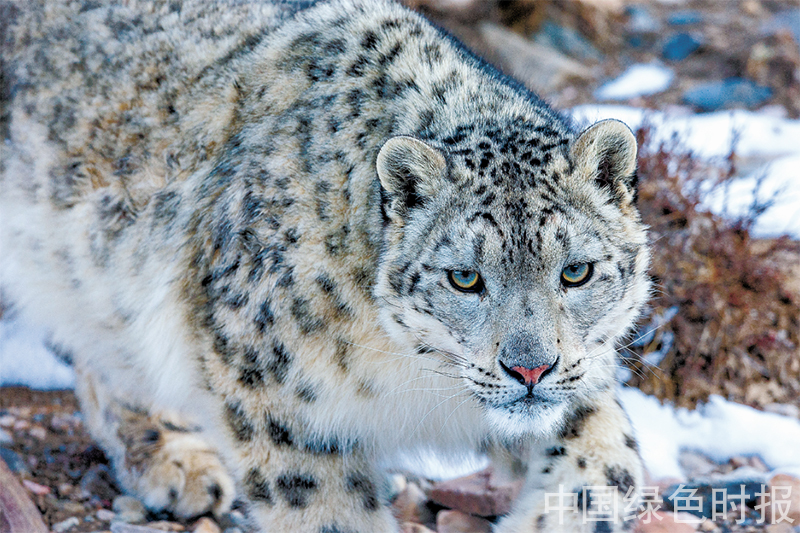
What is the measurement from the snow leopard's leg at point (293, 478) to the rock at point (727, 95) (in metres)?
7.68

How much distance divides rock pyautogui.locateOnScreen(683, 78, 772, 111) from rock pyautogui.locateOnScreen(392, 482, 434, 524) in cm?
680

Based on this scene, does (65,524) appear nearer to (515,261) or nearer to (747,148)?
(515,261)

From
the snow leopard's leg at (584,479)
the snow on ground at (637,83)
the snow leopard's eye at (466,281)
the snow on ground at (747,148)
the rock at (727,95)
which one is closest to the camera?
the snow leopard's eye at (466,281)

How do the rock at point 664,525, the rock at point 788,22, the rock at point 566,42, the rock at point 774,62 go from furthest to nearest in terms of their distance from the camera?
the rock at point 566,42
the rock at point 788,22
the rock at point 774,62
the rock at point 664,525

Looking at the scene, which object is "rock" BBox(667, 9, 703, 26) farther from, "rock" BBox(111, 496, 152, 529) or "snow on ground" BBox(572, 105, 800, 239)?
"rock" BBox(111, 496, 152, 529)

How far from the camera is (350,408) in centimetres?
371

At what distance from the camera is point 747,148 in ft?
28.3

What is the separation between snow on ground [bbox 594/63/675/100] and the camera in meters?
10.9

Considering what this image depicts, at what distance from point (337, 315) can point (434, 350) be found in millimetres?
424

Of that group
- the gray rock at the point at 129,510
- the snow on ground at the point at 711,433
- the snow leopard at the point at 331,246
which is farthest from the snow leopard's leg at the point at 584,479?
the gray rock at the point at 129,510

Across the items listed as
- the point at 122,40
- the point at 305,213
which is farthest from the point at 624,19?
the point at 305,213

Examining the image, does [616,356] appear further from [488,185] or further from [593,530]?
[488,185]

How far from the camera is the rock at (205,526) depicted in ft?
15.4

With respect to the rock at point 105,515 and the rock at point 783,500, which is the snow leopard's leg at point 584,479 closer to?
the rock at point 783,500
